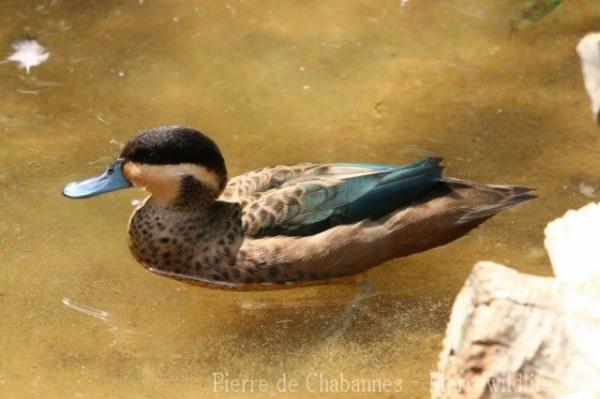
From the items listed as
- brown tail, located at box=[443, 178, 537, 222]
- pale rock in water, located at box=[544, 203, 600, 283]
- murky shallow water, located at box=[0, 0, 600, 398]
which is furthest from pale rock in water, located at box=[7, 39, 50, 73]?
pale rock in water, located at box=[544, 203, 600, 283]

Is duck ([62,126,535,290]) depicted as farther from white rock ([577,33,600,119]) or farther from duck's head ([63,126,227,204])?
white rock ([577,33,600,119])

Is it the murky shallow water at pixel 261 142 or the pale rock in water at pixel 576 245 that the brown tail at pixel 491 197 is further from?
the pale rock in water at pixel 576 245

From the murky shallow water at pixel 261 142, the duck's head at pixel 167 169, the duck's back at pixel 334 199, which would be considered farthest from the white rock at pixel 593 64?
the duck's head at pixel 167 169

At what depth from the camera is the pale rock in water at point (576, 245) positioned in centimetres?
446

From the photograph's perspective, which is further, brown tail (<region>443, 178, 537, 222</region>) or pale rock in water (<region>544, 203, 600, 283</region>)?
brown tail (<region>443, 178, 537, 222</region>)

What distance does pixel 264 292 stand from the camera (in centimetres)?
575

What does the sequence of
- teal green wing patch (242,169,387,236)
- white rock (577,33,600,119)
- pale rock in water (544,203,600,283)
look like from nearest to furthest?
1. pale rock in water (544,203,600,283)
2. teal green wing patch (242,169,387,236)
3. white rock (577,33,600,119)

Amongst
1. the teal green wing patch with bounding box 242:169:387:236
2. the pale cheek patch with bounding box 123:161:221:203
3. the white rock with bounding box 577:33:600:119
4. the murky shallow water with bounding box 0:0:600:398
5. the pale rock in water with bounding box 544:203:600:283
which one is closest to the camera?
the pale rock in water with bounding box 544:203:600:283

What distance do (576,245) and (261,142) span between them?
2472mm

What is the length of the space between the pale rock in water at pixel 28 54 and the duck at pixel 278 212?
1.64 meters

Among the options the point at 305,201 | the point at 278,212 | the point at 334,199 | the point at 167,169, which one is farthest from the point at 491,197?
the point at 167,169

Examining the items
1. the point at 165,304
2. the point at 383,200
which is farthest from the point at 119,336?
the point at 383,200

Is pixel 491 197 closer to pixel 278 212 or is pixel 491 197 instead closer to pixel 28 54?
pixel 278 212

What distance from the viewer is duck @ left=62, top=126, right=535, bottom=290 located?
5629 millimetres
